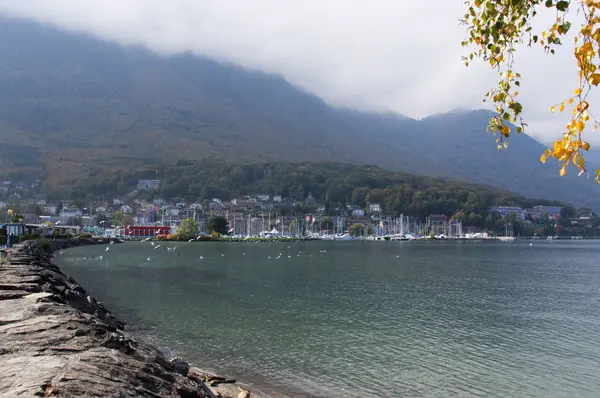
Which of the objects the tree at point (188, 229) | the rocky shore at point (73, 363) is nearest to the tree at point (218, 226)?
the tree at point (188, 229)

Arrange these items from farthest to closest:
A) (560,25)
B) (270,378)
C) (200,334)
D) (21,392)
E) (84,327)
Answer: (200,334) < (270,378) < (84,327) < (21,392) < (560,25)

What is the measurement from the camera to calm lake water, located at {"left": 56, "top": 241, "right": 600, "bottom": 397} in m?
16.1

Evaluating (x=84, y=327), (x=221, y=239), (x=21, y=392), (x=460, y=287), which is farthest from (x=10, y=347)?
(x=221, y=239)

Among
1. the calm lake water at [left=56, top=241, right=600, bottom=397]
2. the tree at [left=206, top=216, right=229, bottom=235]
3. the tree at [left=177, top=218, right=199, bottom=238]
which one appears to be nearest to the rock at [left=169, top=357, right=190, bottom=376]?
the calm lake water at [left=56, top=241, right=600, bottom=397]

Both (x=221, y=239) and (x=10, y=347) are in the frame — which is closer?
(x=10, y=347)

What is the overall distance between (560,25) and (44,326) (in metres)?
11.7

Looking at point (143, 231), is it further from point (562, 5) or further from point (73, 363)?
point (562, 5)

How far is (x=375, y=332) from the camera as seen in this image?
23531mm

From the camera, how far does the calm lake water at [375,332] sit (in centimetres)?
1606

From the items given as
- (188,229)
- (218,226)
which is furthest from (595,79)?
(218,226)

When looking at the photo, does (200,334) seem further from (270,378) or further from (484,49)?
(484,49)

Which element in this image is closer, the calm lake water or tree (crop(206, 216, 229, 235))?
the calm lake water

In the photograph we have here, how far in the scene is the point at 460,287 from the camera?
4369cm

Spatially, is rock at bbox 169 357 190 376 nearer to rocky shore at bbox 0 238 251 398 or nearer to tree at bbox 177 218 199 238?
rocky shore at bbox 0 238 251 398
